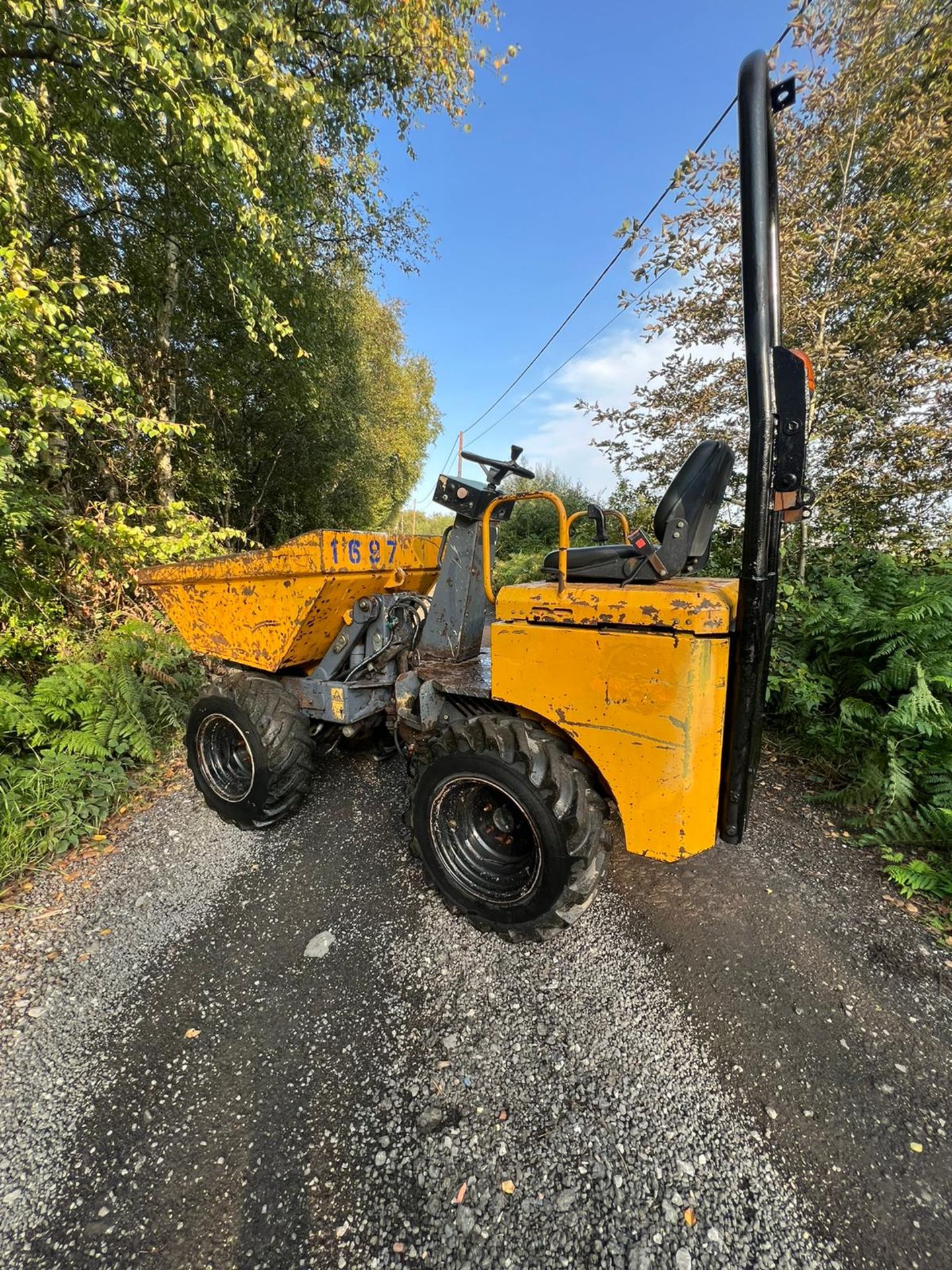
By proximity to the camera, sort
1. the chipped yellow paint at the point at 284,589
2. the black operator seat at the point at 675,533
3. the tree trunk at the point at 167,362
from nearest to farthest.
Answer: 1. the black operator seat at the point at 675,533
2. the chipped yellow paint at the point at 284,589
3. the tree trunk at the point at 167,362

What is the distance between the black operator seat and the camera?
211 cm

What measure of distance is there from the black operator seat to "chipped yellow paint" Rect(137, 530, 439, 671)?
1.28m

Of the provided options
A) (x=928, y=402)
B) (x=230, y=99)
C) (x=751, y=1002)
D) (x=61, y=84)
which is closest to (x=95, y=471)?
(x=61, y=84)

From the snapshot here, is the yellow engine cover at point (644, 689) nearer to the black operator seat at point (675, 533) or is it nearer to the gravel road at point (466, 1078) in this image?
the black operator seat at point (675, 533)

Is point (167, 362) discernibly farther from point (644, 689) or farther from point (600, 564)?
point (644, 689)

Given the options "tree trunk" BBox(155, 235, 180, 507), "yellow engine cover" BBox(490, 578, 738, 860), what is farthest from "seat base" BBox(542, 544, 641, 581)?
"tree trunk" BBox(155, 235, 180, 507)

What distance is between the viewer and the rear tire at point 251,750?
2.87 meters

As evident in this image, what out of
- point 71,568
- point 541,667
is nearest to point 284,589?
point 541,667

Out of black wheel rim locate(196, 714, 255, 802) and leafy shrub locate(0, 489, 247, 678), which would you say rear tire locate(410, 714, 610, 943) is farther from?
leafy shrub locate(0, 489, 247, 678)

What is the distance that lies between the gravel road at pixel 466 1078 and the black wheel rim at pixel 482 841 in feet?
0.79

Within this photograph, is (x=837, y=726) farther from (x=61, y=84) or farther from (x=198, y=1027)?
(x=61, y=84)

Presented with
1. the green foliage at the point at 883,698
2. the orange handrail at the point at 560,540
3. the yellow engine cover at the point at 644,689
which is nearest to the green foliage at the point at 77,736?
the orange handrail at the point at 560,540

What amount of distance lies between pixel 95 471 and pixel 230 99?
407 cm

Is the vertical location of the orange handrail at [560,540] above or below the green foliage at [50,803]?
above
